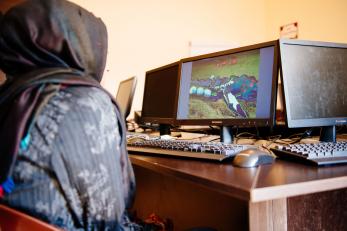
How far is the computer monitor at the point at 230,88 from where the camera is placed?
1.16 meters

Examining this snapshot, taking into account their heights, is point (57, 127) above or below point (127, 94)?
below

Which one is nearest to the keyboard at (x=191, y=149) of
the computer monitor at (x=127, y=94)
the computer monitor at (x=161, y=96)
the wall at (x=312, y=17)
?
the computer monitor at (x=161, y=96)

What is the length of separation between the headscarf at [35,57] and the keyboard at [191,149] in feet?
0.95

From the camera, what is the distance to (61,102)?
62 centimetres

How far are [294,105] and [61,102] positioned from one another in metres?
0.83

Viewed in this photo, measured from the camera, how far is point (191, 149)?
976mm

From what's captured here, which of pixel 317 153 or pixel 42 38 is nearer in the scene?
pixel 42 38

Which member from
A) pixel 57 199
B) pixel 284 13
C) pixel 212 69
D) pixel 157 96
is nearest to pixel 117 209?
pixel 57 199

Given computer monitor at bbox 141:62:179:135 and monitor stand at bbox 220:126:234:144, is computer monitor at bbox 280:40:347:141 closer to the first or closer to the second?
monitor stand at bbox 220:126:234:144

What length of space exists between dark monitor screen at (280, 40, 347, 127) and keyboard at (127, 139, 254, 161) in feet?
0.95

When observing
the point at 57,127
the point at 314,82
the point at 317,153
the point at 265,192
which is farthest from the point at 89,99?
the point at 314,82

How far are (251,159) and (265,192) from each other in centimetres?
23

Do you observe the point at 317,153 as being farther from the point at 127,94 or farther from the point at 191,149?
the point at 127,94

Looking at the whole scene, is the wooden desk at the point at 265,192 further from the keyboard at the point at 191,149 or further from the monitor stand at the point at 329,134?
the monitor stand at the point at 329,134
